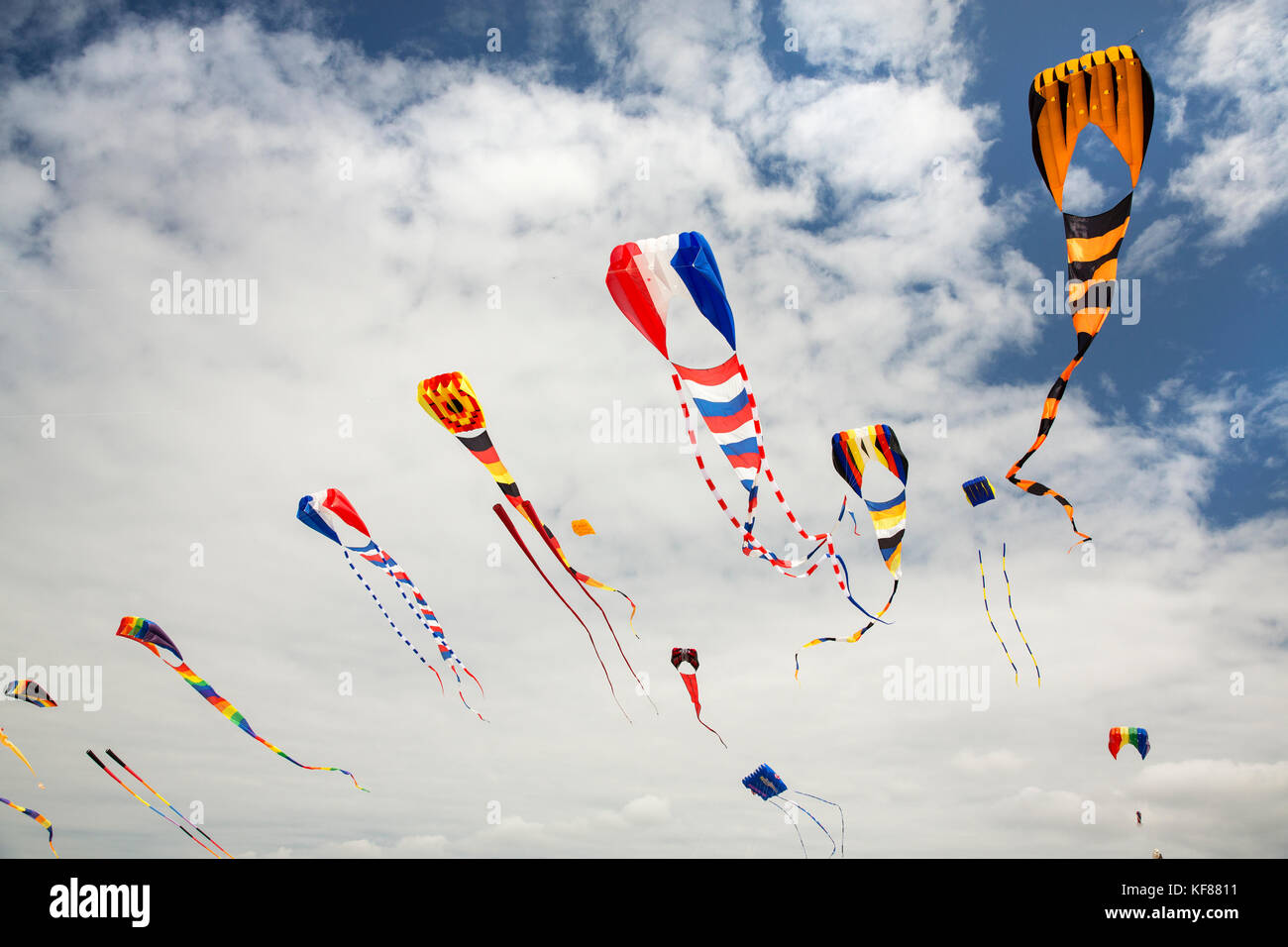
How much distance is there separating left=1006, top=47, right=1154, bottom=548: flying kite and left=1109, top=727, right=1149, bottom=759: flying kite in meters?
21.8

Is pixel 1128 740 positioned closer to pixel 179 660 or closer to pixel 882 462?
pixel 882 462

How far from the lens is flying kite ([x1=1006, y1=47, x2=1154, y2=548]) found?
11.9 metres

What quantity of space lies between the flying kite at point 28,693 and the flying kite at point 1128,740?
34463mm

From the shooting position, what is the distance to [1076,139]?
12812mm

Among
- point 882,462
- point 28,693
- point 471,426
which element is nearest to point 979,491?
point 882,462

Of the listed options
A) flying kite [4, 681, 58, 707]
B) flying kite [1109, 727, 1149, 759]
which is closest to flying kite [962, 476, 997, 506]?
flying kite [1109, 727, 1149, 759]

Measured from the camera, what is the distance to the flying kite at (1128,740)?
1118 inches

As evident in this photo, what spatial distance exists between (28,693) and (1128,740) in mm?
35694

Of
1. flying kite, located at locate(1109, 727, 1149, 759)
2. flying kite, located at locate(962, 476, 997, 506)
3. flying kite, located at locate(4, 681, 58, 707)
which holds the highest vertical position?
Answer: flying kite, located at locate(962, 476, 997, 506)

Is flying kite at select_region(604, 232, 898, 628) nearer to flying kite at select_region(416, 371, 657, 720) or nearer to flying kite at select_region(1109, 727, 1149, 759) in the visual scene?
flying kite at select_region(416, 371, 657, 720)

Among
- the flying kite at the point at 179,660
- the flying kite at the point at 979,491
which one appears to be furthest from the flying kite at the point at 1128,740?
the flying kite at the point at 179,660
